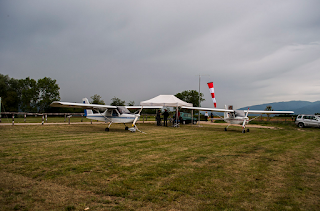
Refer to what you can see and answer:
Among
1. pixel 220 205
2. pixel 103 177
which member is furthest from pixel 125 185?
pixel 220 205

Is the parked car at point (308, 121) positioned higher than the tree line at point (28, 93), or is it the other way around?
the tree line at point (28, 93)

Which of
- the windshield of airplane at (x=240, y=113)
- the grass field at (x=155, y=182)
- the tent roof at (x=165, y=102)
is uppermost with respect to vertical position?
the tent roof at (x=165, y=102)

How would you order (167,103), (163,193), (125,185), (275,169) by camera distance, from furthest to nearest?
(167,103), (275,169), (125,185), (163,193)

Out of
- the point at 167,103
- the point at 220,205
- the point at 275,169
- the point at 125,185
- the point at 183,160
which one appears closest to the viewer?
the point at 220,205

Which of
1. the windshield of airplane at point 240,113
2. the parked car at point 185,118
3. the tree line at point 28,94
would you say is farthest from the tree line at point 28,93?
the windshield of airplane at point 240,113

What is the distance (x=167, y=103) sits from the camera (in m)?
18.2

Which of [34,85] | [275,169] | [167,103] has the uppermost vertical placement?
[34,85]

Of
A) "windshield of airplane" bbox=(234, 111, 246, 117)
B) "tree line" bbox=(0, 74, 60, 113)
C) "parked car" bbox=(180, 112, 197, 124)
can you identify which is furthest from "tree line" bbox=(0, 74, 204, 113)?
"windshield of airplane" bbox=(234, 111, 246, 117)

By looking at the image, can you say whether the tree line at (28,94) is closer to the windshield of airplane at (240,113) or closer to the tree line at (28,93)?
the tree line at (28,93)

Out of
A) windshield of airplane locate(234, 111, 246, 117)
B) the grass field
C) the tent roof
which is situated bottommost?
the grass field

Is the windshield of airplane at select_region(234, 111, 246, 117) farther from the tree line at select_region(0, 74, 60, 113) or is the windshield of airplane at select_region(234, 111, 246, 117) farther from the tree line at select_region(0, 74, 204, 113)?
the tree line at select_region(0, 74, 60, 113)

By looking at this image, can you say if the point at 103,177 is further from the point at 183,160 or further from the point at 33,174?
the point at 183,160

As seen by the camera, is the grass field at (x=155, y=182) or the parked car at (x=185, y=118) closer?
the grass field at (x=155, y=182)

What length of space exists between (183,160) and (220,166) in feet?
3.40
